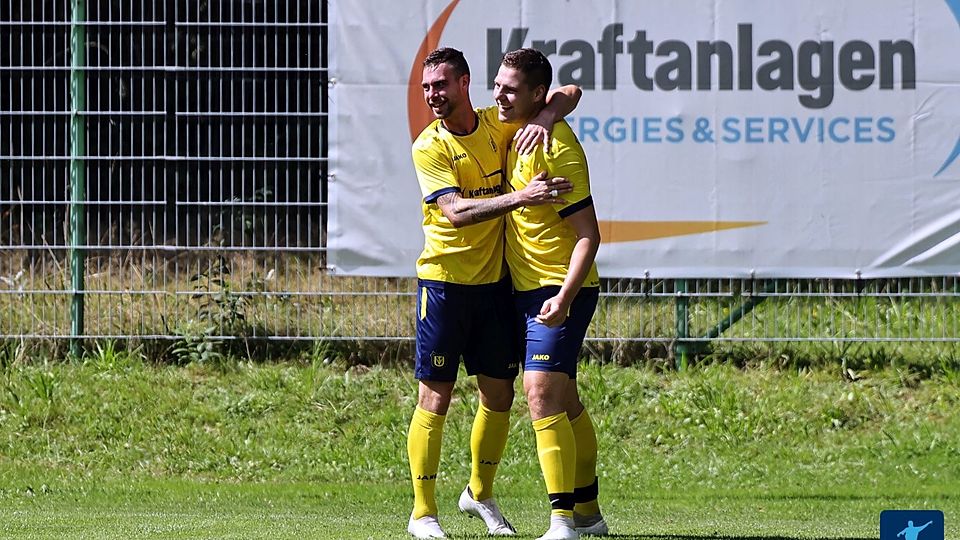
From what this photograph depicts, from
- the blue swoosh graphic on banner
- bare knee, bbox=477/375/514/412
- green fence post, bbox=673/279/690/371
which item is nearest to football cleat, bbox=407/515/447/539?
bare knee, bbox=477/375/514/412

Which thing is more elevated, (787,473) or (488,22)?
(488,22)

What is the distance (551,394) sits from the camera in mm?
6309

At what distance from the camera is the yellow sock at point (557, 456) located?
6270 millimetres

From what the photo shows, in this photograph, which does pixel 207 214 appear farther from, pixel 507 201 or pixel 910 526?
pixel 910 526

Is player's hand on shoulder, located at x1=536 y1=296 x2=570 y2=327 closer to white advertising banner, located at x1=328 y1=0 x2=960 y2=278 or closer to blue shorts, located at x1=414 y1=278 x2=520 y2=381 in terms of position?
blue shorts, located at x1=414 y1=278 x2=520 y2=381

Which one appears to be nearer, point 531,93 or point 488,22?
point 531,93

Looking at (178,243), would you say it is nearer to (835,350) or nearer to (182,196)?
(182,196)

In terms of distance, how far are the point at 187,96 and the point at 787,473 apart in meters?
5.14

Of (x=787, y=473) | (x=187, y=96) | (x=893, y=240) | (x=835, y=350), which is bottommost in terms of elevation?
(x=787, y=473)

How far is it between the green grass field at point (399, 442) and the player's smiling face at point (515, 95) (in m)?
2.84

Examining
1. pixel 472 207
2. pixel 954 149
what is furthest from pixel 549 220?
pixel 954 149

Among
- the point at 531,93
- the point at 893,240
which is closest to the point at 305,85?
the point at 893,240

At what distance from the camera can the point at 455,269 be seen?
6605 millimetres

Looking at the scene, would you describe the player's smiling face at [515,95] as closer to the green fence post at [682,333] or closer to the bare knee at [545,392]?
the bare knee at [545,392]
